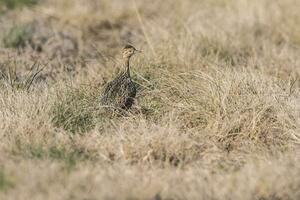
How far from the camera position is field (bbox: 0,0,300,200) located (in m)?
5.64

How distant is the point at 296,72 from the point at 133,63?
71.2 inches

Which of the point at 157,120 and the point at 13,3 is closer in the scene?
the point at 157,120

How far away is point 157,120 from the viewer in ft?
23.2

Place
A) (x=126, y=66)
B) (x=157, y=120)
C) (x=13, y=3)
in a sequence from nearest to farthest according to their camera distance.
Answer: (x=157, y=120), (x=126, y=66), (x=13, y=3)

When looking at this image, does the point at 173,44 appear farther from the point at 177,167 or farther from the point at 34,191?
the point at 34,191

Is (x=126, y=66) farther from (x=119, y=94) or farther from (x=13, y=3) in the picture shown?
(x=13, y=3)

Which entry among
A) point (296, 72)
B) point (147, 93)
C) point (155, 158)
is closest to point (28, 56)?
point (147, 93)

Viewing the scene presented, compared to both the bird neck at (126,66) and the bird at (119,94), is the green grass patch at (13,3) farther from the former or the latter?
the bird at (119,94)

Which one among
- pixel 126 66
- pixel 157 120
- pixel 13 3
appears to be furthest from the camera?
pixel 13 3

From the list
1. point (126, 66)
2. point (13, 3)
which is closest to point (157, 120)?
point (126, 66)

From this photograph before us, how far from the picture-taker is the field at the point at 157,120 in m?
5.64

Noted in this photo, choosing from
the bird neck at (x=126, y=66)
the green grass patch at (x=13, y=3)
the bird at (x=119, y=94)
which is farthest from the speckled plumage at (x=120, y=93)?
the green grass patch at (x=13, y=3)

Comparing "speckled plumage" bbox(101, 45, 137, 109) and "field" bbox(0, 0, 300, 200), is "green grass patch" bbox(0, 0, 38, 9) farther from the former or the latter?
"speckled plumage" bbox(101, 45, 137, 109)

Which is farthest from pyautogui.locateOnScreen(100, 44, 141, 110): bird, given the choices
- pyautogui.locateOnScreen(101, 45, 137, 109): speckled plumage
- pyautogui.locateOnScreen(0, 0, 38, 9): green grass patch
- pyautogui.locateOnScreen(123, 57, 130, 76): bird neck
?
pyautogui.locateOnScreen(0, 0, 38, 9): green grass patch
